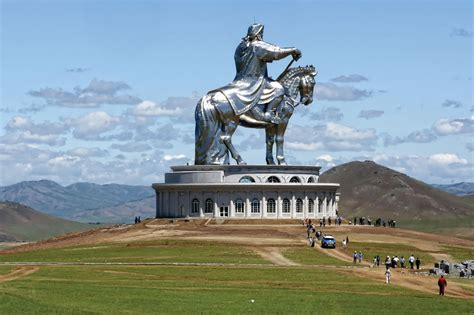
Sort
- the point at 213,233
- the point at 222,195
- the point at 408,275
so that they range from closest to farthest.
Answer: the point at 408,275, the point at 213,233, the point at 222,195

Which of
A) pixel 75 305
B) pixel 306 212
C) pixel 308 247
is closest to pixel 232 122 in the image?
pixel 306 212

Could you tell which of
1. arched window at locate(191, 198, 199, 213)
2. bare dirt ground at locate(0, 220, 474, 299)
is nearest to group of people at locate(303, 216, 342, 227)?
bare dirt ground at locate(0, 220, 474, 299)

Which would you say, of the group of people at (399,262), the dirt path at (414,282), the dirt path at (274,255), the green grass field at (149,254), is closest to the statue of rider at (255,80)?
the green grass field at (149,254)

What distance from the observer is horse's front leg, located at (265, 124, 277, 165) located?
139250 millimetres

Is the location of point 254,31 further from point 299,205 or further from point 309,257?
point 309,257

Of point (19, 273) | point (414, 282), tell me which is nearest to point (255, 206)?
point (414, 282)

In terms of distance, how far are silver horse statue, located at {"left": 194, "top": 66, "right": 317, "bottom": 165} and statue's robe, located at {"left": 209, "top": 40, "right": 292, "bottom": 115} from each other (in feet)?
3.95

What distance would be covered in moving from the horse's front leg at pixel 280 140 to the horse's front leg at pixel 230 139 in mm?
5720

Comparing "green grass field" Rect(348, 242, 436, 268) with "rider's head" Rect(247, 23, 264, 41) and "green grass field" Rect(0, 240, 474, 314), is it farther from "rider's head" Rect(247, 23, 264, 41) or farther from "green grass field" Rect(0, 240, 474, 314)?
"rider's head" Rect(247, 23, 264, 41)

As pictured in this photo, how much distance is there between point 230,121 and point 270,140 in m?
6.95

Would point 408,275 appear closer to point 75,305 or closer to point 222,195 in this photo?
point 75,305

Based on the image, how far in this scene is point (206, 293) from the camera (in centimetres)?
7056

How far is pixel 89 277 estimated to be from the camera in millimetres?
80562

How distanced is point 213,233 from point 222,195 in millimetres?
14909
